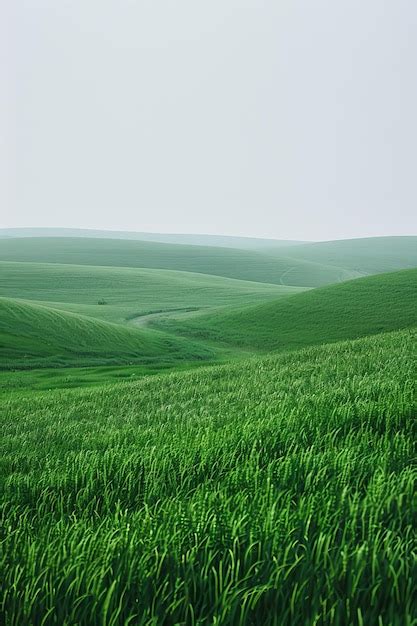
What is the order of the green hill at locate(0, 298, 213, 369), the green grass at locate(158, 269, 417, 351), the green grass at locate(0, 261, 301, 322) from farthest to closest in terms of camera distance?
1. the green grass at locate(0, 261, 301, 322)
2. the green grass at locate(158, 269, 417, 351)
3. the green hill at locate(0, 298, 213, 369)

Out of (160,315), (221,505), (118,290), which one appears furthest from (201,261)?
(221,505)

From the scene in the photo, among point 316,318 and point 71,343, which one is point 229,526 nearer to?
point 71,343

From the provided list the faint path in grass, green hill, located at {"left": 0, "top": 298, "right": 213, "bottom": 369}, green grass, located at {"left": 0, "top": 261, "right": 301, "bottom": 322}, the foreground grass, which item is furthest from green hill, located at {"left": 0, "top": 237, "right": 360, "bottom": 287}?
the foreground grass

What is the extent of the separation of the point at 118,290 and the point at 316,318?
42887mm

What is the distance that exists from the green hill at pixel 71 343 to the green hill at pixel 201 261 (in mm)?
84224

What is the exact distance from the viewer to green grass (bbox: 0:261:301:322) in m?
64.9

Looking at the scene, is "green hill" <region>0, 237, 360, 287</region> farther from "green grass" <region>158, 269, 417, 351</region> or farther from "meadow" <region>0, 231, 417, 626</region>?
"meadow" <region>0, 231, 417, 626</region>

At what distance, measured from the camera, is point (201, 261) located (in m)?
139

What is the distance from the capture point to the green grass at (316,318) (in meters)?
41.2

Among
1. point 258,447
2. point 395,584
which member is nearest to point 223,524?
point 395,584

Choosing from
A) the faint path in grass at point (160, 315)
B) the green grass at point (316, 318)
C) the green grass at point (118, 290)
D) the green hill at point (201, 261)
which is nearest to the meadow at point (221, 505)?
the green grass at point (316, 318)

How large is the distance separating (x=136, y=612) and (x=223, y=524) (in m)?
0.79

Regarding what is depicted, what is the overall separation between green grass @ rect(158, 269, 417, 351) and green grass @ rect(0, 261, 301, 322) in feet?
38.3

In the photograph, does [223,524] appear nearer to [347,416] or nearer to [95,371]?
[347,416]
